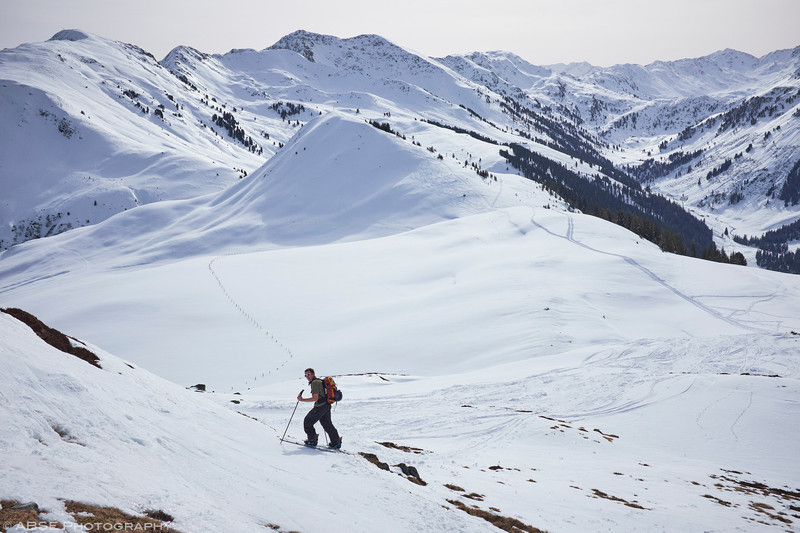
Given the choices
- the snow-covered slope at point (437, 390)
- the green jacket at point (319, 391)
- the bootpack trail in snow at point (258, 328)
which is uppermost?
the green jacket at point (319, 391)

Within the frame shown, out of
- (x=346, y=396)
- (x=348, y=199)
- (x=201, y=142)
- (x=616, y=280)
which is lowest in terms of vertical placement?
(x=346, y=396)

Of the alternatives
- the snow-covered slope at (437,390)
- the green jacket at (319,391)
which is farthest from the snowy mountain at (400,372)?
the green jacket at (319,391)

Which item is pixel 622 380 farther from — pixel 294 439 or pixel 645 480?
pixel 294 439

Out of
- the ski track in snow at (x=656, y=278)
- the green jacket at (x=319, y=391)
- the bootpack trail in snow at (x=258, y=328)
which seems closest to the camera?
the green jacket at (x=319, y=391)

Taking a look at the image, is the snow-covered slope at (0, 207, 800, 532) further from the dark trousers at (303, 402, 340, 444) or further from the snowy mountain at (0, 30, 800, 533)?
the dark trousers at (303, 402, 340, 444)

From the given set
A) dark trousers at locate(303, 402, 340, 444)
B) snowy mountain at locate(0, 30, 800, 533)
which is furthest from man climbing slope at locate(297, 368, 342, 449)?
snowy mountain at locate(0, 30, 800, 533)

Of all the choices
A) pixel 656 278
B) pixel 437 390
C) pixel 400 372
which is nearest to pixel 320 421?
pixel 437 390

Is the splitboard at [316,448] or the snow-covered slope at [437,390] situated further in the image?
the splitboard at [316,448]

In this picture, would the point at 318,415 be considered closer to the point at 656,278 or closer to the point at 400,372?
the point at 400,372

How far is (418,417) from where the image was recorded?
20.4 metres

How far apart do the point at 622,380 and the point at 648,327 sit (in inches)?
494

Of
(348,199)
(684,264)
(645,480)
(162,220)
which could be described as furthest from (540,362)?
(162,220)

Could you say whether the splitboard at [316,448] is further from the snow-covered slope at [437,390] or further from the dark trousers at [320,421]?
the snow-covered slope at [437,390]

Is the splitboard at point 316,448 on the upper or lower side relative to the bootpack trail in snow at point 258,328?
upper
